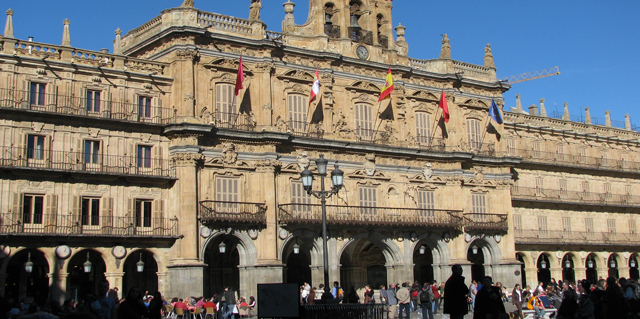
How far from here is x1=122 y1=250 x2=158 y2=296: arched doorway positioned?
37562 mm

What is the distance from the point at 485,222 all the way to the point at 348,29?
13985 mm

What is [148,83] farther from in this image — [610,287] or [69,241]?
[610,287]

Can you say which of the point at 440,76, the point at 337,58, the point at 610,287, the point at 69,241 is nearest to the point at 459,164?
the point at 440,76

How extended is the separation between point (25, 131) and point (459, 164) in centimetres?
2472

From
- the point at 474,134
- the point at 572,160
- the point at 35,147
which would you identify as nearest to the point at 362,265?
the point at 474,134

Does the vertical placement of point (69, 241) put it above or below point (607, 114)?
below

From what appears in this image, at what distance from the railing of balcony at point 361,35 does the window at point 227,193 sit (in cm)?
1215

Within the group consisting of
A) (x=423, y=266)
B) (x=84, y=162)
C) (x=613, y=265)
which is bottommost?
(x=613, y=265)

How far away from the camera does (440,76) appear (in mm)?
47781

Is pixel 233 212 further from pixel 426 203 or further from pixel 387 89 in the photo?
pixel 426 203

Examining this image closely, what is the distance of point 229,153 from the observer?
38.7 m

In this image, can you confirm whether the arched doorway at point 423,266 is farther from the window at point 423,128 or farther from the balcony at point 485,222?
the window at point 423,128

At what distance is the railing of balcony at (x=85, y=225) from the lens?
1288 inches

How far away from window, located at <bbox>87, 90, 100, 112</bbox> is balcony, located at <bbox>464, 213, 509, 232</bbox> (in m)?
21.8
